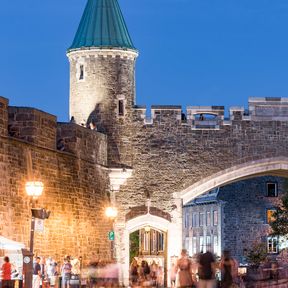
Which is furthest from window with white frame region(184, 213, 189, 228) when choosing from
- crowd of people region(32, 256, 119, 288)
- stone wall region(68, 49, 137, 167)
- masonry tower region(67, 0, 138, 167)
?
crowd of people region(32, 256, 119, 288)

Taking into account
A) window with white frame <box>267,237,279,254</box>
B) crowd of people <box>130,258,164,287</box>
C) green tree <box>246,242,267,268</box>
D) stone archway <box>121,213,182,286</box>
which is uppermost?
window with white frame <box>267,237,279,254</box>

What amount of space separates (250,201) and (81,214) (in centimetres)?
3327

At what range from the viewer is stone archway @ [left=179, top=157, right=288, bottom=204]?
52812mm

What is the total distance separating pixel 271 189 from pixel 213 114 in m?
26.6

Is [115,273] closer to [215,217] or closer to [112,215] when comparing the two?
[112,215]

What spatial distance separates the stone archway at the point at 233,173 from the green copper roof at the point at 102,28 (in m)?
6.55

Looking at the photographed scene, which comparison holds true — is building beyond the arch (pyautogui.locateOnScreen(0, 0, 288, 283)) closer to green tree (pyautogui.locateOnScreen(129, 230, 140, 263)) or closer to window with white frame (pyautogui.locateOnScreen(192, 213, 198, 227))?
green tree (pyautogui.locateOnScreen(129, 230, 140, 263))

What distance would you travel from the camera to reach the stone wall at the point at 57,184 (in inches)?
1537

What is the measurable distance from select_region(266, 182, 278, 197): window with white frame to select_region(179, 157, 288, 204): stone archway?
24573 mm

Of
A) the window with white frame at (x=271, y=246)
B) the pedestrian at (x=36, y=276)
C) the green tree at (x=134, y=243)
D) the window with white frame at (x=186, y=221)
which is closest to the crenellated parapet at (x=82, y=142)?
the pedestrian at (x=36, y=276)

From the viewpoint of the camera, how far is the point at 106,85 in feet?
173

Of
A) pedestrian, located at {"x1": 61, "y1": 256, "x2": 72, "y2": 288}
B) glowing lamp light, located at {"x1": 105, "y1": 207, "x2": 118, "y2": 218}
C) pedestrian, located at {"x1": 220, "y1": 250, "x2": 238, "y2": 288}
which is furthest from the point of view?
glowing lamp light, located at {"x1": 105, "y1": 207, "x2": 118, "y2": 218}

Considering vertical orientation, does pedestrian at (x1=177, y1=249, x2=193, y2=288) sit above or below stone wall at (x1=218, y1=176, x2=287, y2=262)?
below

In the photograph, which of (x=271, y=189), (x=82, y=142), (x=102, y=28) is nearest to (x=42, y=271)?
(x=82, y=142)
